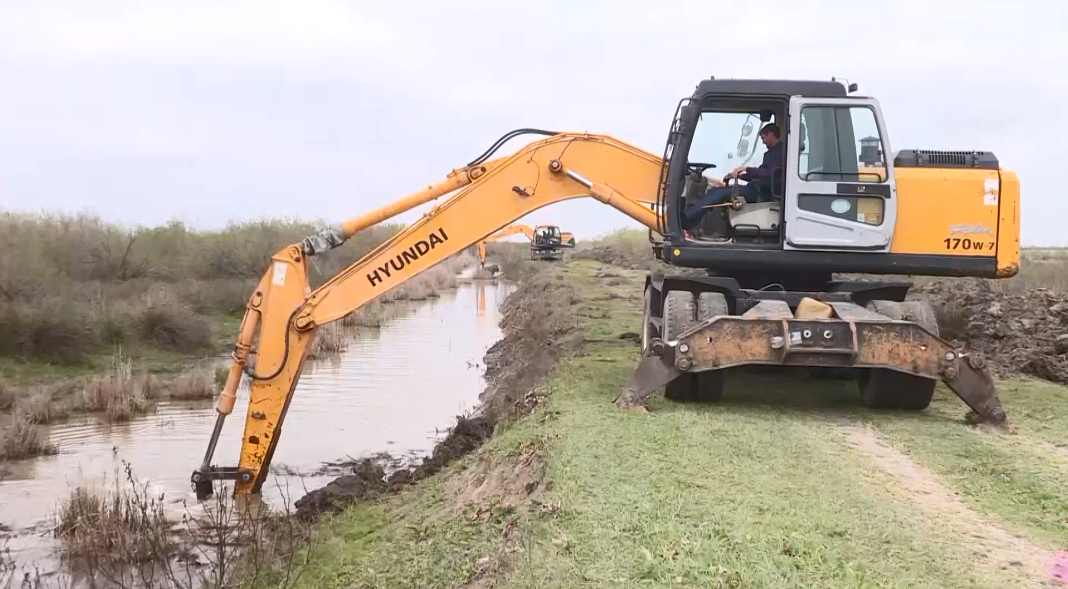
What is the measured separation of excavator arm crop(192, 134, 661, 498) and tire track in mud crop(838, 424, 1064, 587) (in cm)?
368

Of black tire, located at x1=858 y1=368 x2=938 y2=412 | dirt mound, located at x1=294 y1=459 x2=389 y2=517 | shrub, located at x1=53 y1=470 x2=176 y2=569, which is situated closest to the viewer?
shrub, located at x1=53 y1=470 x2=176 y2=569

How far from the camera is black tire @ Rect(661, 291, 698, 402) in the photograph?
8.81 m

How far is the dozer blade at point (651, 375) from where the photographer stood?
834 centimetres

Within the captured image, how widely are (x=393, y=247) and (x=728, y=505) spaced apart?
4.70 metres

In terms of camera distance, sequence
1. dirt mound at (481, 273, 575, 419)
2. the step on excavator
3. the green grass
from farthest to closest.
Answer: the step on excavator → dirt mound at (481, 273, 575, 419) → the green grass

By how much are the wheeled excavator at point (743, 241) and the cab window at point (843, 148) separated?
0.01 m

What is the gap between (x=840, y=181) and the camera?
8.98m

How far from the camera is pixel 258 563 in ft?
21.5

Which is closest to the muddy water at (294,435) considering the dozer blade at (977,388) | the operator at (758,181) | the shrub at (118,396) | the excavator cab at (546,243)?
the shrub at (118,396)

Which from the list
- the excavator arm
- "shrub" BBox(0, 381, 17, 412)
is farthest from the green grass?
"shrub" BBox(0, 381, 17, 412)

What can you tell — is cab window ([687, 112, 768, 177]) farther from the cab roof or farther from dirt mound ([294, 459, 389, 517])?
dirt mound ([294, 459, 389, 517])

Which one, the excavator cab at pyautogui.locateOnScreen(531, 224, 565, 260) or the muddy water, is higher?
the excavator cab at pyautogui.locateOnScreen(531, 224, 565, 260)

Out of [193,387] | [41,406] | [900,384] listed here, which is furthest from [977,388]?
[41,406]

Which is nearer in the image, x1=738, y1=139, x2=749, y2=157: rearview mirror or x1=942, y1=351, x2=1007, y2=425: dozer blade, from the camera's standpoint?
x1=942, y1=351, x2=1007, y2=425: dozer blade
